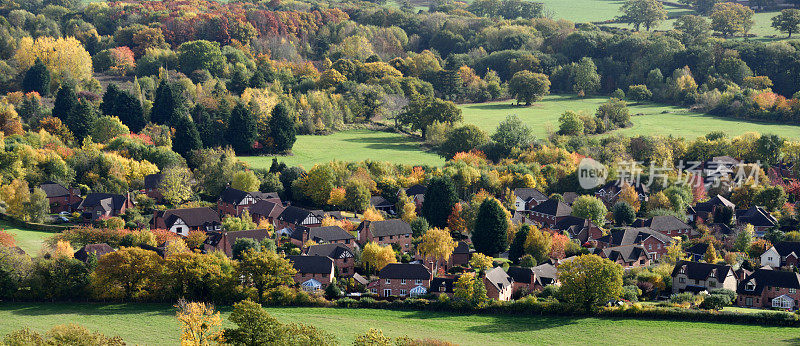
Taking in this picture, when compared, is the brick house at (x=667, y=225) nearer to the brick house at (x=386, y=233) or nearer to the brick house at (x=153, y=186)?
the brick house at (x=386, y=233)

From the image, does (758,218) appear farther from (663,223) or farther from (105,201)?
(105,201)

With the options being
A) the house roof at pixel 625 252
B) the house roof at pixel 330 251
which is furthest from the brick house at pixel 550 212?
the house roof at pixel 330 251

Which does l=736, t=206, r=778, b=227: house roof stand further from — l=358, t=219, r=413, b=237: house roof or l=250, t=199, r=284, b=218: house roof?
l=250, t=199, r=284, b=218: house roof

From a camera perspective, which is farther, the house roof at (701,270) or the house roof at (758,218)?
the house roof at (758,218)

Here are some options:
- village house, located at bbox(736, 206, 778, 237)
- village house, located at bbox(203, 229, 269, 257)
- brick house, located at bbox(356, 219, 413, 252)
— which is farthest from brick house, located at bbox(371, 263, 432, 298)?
village house, located at bbox(736, 206, 778, 237)

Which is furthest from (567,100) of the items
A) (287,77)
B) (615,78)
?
(287,77)

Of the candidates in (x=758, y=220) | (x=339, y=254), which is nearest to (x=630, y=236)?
(x=758, y=220)

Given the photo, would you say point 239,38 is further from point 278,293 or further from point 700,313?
point 700,313
